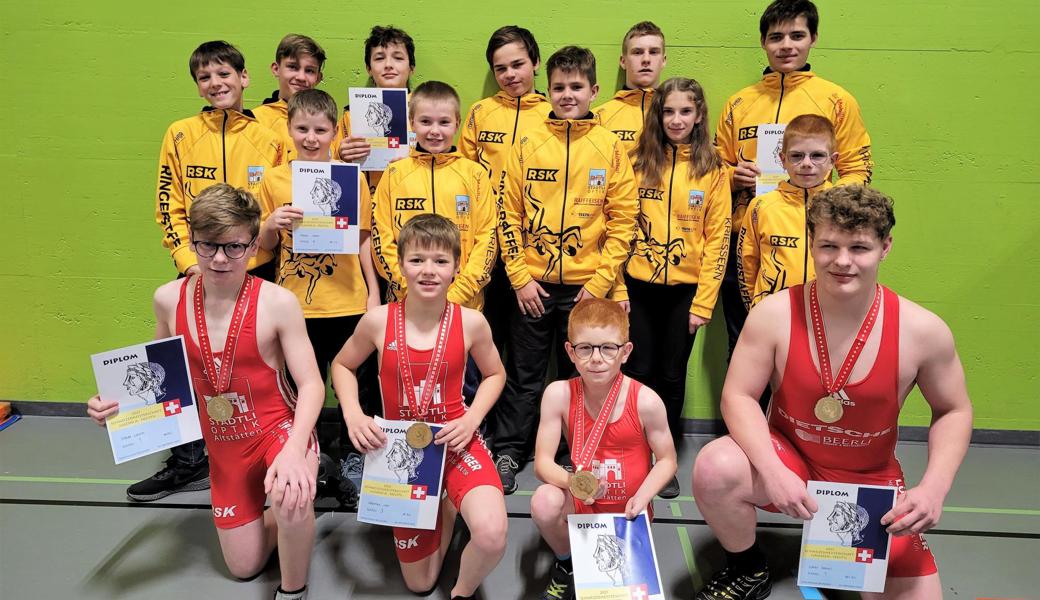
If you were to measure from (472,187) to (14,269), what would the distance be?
3.05m

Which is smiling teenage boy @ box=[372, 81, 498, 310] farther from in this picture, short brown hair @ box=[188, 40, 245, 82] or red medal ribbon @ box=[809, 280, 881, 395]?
red medal ribbon @ box=[809, 280, 881, 395]

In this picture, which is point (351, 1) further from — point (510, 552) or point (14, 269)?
point (510, 552)

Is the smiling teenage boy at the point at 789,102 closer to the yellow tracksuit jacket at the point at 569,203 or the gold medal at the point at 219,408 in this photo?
the yellow tracksuit jacket at the point at 569,203

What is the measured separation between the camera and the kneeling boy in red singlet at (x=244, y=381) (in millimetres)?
2355

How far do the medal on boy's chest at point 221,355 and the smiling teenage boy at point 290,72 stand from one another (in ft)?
4.22

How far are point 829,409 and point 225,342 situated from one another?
2.15 meters

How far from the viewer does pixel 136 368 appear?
2311 millimetres

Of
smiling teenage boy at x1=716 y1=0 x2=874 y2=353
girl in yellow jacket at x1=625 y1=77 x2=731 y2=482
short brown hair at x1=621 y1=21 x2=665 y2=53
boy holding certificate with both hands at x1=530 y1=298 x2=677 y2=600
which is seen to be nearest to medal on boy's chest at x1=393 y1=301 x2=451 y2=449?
boy holding certificate with both hands at x1=530 y1=298 x2=677 y2=600

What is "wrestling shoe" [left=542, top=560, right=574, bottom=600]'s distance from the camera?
244 cm

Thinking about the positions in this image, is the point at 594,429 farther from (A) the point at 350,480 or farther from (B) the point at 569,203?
(A) the point at 350,480

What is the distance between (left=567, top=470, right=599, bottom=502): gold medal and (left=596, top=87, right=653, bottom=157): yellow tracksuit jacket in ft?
6.34

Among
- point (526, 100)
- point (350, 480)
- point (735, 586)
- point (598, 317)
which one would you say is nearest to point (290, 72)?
point (526, 100)

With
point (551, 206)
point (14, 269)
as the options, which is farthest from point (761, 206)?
point (14, 269)

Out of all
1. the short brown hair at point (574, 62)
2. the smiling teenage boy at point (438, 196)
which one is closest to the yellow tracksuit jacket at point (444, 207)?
the smiling teenage boy at point (438, 196)
